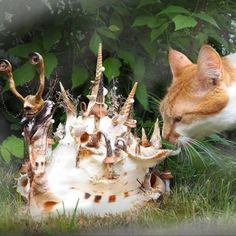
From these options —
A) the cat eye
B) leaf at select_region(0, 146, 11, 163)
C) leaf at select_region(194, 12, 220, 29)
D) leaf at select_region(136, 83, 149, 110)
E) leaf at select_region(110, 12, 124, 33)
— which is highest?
leaf at select_region(110, 12, 124, 33)

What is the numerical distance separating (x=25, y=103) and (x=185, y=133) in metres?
0.47

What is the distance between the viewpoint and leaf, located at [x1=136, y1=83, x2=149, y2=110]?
2.11m

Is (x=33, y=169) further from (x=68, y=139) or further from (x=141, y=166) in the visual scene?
(x=141, y=166)

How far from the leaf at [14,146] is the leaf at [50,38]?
27cm

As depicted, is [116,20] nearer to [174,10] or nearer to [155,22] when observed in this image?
[155,22]

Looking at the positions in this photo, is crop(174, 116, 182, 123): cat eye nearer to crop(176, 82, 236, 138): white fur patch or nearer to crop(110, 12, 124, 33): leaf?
crop(176, 82, 236, 138): white fur patch

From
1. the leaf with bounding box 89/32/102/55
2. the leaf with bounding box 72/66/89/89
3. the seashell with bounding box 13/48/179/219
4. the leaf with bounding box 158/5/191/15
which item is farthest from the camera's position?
the leaf with bounding box 72/66/89/89

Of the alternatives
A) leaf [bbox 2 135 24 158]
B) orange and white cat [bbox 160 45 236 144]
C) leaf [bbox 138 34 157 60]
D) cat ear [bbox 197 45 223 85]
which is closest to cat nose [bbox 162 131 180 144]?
orange and white cat [bbox 160 45 236 144]

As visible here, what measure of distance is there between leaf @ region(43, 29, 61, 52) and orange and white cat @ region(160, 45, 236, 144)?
12.7 inches

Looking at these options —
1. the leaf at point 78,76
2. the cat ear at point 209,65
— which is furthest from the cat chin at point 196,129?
the leaf at point 78,76

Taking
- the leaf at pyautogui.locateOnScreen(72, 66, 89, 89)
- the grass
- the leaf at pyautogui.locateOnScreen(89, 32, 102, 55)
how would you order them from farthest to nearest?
the leaf at pyautogui.locateOnScreen(72, 66, 89, 89), the leaf at pyautogui.locateOnScreen(89, 32, 102, 55), the grass

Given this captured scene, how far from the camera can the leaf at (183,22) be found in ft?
5.87

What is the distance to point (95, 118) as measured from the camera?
169 cm

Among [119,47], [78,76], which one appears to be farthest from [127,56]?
[78,76]
